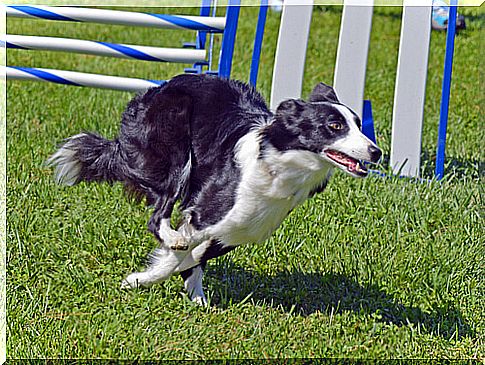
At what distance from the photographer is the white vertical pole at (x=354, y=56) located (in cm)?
556

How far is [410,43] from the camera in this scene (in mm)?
5617

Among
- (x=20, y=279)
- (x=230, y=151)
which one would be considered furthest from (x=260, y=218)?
(x=20, y=279)

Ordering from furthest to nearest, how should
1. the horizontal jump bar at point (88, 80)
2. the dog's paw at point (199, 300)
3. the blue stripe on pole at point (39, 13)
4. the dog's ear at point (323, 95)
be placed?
1. the horizontal jump bar at point (88, 80)
2. the blue stripe on pole at point (39, 13)
3. the dog's paw at point (199, 300)
4. the dog's ear at point (323, 95)

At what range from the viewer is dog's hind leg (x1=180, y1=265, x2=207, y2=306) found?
3.78 meters

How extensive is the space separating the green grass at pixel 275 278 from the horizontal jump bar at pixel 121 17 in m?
0.93

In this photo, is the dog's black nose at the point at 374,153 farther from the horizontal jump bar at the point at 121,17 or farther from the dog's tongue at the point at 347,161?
the horizontal jump bar at the point at 121,17

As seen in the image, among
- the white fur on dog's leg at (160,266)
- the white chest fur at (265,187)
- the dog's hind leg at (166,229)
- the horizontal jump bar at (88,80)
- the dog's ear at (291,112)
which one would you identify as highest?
the horizontal jump bar at (88,80)

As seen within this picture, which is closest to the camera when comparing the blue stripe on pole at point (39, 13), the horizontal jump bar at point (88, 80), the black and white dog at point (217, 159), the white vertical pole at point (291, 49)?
the black and white dog at point (217, 159)

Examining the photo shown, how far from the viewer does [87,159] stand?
3859 millimetres

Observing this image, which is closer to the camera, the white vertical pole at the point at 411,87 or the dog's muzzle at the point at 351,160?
the dog's muzzle at the point at 351,160

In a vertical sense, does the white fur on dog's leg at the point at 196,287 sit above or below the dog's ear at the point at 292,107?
below

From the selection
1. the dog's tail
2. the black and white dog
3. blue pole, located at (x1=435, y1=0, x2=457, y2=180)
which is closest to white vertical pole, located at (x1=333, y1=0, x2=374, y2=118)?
blue pole, located at (x1=435, y1=0, x2=457, y2=180)

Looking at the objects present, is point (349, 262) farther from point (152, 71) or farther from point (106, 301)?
point (152, 71)

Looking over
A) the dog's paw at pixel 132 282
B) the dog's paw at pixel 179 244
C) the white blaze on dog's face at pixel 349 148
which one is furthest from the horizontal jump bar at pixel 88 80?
the white blaze on dog's face at pixel 349 148
